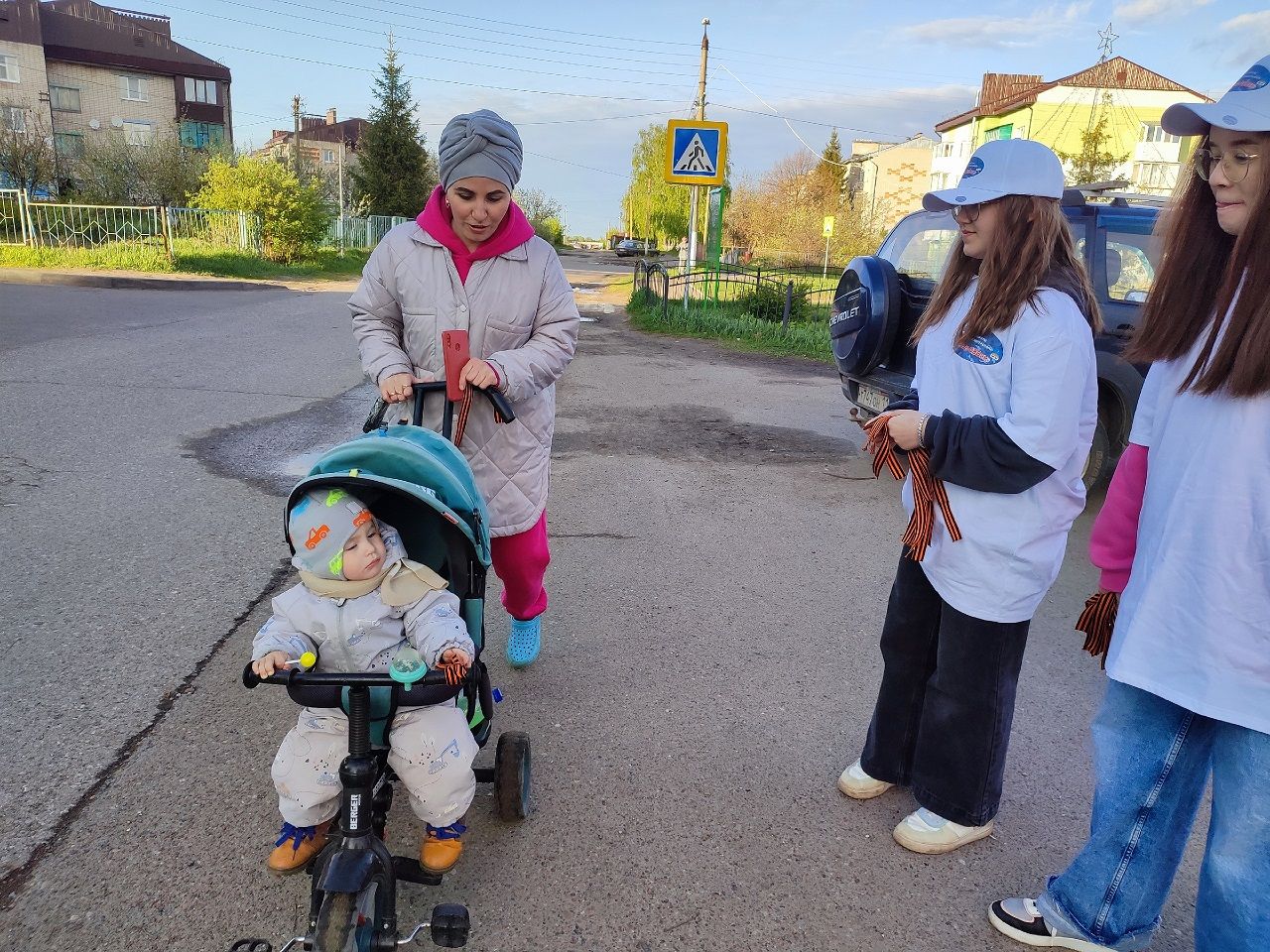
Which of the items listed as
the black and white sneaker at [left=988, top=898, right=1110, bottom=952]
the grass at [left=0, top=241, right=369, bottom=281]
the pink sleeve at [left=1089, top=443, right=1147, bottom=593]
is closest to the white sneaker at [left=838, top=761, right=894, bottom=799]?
the black and white sneaker at [left=988, top=898, right=1110, bottom=952]

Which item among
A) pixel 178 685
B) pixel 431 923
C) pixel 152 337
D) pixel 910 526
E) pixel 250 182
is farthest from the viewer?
pixel 250 182

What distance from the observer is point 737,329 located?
1457 cm

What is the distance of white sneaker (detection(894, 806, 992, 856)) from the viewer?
8.64 feet

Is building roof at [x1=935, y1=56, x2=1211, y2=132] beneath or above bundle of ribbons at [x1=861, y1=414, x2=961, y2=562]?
above

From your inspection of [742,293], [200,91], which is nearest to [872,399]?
[742,293]

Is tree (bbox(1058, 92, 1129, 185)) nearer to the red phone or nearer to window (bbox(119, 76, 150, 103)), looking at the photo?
the red phone

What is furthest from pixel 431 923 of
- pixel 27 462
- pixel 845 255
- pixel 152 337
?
pixel 845 255

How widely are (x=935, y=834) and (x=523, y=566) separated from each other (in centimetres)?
168

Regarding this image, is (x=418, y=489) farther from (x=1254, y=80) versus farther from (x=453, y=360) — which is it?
(x=1254, y=80)

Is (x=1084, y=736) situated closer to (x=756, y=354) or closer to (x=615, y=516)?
(x=615, y=516)

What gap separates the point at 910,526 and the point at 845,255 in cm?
3271

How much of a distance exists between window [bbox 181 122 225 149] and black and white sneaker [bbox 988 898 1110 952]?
5938cm

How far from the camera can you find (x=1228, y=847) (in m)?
1.81

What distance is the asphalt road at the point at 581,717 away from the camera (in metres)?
2.36
